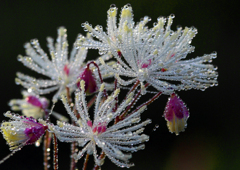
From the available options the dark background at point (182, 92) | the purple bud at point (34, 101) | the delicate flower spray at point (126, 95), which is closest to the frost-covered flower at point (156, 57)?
the delicate flower spray at point (126, 95)

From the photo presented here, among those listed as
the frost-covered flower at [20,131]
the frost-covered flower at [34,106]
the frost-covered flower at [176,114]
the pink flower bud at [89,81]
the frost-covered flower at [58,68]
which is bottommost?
the frost-covered flower at [176,114]

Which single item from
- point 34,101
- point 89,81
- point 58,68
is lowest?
point 89,81

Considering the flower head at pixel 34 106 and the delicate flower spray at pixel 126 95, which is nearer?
the delicate flower spray at pixel 126 95

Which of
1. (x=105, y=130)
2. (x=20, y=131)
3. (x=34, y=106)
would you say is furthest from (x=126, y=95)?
(x=34, y=106)

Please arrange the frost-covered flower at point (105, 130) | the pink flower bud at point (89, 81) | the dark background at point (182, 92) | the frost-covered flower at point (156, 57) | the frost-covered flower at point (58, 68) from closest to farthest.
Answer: the frost-covered flower at point (105, 130)
the frost-covered flower at point (156, 57)
the pink flower bud at point (89, 81)
the frost-covered flower at point (58, 68)
the dark background at point (182, 92)

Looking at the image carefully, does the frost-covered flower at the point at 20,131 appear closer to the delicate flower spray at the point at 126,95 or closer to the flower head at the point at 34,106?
the delicate flower spray at the point at 126,95

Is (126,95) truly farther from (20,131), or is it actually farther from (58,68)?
(58,68)

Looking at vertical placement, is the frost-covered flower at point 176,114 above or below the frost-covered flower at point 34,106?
below

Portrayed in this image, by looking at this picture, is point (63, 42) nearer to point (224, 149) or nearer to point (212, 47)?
point (224, 149)
